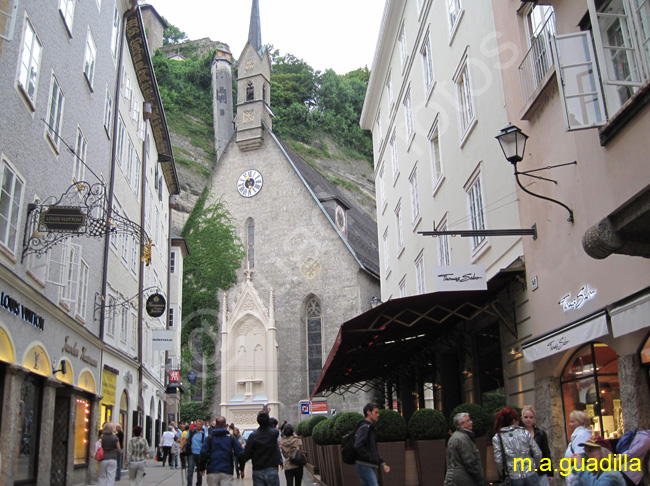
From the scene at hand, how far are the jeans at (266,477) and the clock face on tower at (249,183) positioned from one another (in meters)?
33.3

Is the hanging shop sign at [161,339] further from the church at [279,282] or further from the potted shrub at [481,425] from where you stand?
the potted shrub at [481,425]

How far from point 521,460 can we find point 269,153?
36.9 m

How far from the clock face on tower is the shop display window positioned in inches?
1009

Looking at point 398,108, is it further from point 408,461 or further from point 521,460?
point 521,460

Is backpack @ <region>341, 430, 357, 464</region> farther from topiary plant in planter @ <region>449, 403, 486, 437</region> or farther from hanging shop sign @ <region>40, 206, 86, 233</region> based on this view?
hanging shop sign @ <region>40, 206, 86, 233</region>

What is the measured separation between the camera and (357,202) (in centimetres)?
5600

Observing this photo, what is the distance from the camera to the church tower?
139 ft

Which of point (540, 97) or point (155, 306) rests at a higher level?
point (540, 97)

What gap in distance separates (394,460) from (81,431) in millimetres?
9222

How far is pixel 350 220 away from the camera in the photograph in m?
46.6

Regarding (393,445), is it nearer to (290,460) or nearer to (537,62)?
(290,460)

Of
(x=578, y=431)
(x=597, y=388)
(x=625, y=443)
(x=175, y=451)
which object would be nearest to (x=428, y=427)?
(x=597, y=388)

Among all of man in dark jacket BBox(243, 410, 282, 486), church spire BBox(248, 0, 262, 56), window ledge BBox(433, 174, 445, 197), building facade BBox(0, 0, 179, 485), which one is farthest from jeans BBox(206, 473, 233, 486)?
church spire BBox(248, 0, 262, 56)

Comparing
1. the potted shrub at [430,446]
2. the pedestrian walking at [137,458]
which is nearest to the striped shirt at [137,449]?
the pedestrian walking at [137,458]
